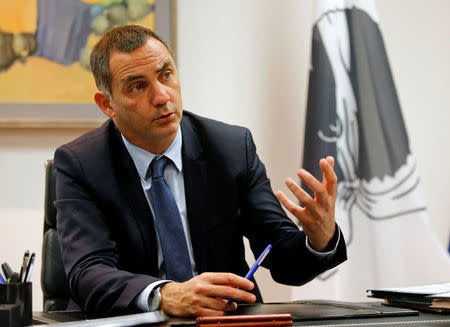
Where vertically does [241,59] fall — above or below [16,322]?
above

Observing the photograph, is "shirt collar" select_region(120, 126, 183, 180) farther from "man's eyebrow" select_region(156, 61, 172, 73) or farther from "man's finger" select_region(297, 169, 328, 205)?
"man's finger" select_region(297, 169, 328, 205)

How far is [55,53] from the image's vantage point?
280 cm

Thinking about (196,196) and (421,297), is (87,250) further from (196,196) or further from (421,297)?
(421,297)

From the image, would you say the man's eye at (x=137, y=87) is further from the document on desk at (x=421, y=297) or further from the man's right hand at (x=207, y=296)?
the document on desk at (x=421, y=297)

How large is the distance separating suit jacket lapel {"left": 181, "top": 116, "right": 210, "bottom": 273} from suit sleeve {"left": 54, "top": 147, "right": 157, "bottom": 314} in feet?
0.78

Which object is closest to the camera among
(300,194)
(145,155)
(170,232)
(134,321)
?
(134,321)

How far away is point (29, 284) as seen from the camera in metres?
1.16

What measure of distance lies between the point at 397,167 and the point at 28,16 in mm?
1705

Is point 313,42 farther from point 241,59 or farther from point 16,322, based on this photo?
point 16,322

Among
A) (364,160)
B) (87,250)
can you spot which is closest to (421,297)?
(87,250)

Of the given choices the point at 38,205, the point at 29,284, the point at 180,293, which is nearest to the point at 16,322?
the point at 29,284

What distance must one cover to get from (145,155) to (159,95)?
20cm

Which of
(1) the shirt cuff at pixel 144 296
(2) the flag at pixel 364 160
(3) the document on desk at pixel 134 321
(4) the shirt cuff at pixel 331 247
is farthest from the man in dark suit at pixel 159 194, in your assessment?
(2) the flag at pixel 364 160

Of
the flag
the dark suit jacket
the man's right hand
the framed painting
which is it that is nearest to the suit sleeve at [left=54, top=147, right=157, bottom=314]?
the dark suit jacket
